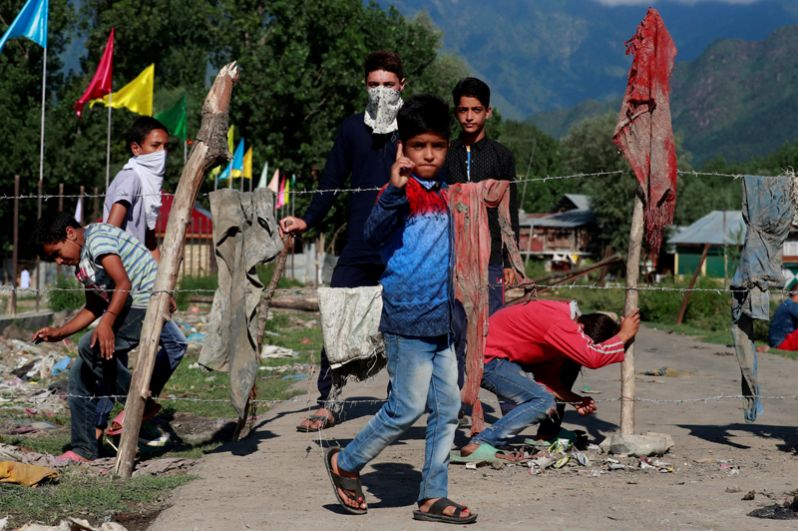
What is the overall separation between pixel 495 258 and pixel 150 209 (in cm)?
226

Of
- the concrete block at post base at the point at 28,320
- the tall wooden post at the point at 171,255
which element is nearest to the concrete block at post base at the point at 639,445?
the tall wooden post at the point at 171,255

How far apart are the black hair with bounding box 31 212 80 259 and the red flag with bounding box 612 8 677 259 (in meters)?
3.38

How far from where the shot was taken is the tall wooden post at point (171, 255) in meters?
5.94

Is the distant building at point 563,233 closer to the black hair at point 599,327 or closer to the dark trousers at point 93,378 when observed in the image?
the black hair at point 599,327

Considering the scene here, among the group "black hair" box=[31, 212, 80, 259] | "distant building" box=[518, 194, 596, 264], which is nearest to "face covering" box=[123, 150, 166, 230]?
→ "black hair" box=[31, 212, 80, 259]

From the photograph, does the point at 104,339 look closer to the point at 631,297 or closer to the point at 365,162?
the point at 365,162

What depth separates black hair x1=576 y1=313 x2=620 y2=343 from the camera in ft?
Result: 19.8

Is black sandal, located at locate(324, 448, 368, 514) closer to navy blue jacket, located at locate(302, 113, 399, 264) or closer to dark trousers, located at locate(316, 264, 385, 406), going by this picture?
dark trousers, located at locate(316, 264, 385, 406)

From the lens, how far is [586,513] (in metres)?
4.98

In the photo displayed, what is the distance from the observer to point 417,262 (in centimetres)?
484

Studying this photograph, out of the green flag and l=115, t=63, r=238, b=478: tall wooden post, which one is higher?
the green flag

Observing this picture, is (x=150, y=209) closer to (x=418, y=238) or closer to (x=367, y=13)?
(x=418, y=238)

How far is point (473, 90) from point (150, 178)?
2.17 meters

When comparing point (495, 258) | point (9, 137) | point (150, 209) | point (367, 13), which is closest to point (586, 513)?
point (495, 258)
